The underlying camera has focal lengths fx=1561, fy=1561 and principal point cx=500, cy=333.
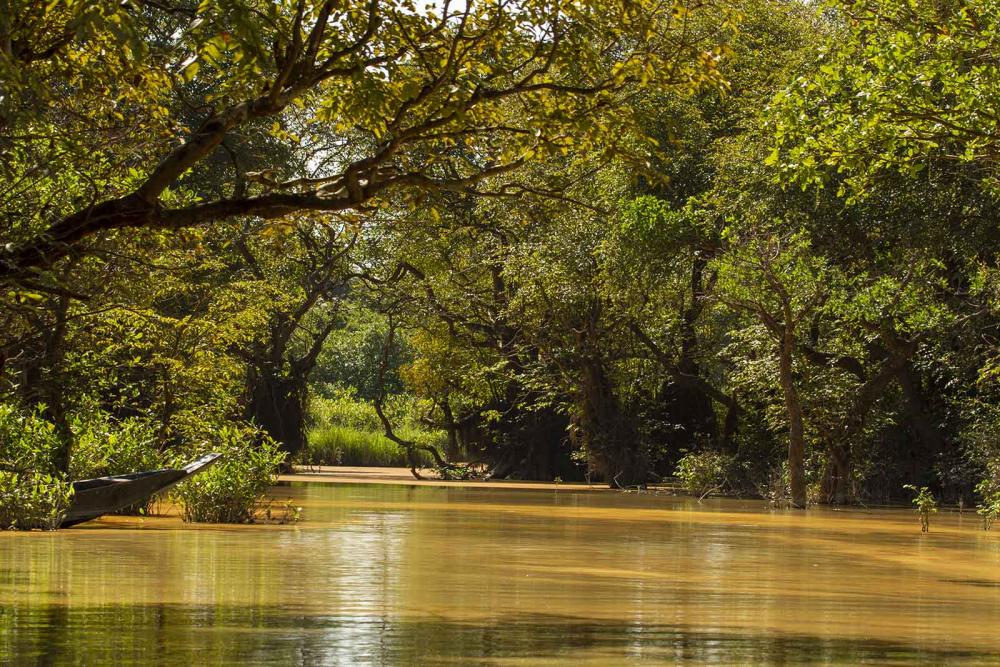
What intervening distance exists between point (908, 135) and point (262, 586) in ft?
34.2

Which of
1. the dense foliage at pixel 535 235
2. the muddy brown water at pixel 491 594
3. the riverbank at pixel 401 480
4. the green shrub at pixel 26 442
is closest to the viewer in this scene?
the muddy brown water at pixel 491 594

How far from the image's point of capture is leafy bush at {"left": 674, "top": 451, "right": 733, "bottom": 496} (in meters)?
32.2

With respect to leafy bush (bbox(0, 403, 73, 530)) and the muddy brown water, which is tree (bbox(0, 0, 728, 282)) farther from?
leafy bush (bbox(0, 403, 73, 530))

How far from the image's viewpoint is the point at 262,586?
1161 centimetres

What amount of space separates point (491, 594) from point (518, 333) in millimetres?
25988

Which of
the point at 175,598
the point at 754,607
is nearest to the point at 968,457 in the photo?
the point at 754,607

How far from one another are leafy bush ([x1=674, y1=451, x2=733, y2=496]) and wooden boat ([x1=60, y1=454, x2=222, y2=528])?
14.6 m

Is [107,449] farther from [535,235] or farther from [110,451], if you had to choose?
[535,235]

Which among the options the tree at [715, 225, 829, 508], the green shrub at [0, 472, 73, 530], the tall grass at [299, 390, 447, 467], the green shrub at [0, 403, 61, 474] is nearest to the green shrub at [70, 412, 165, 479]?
the green shrub at [0, 403, 61, 474]

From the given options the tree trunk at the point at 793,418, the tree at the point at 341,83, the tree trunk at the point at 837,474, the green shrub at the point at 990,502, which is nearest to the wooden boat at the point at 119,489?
the tree at the point at 341,83

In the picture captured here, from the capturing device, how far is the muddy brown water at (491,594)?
8.30m

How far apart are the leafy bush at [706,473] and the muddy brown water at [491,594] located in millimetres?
10922

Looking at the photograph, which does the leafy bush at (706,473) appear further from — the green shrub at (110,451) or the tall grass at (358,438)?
the tall grass at (358,438)

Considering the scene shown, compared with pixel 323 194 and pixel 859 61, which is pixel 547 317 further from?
pixel 323 194
